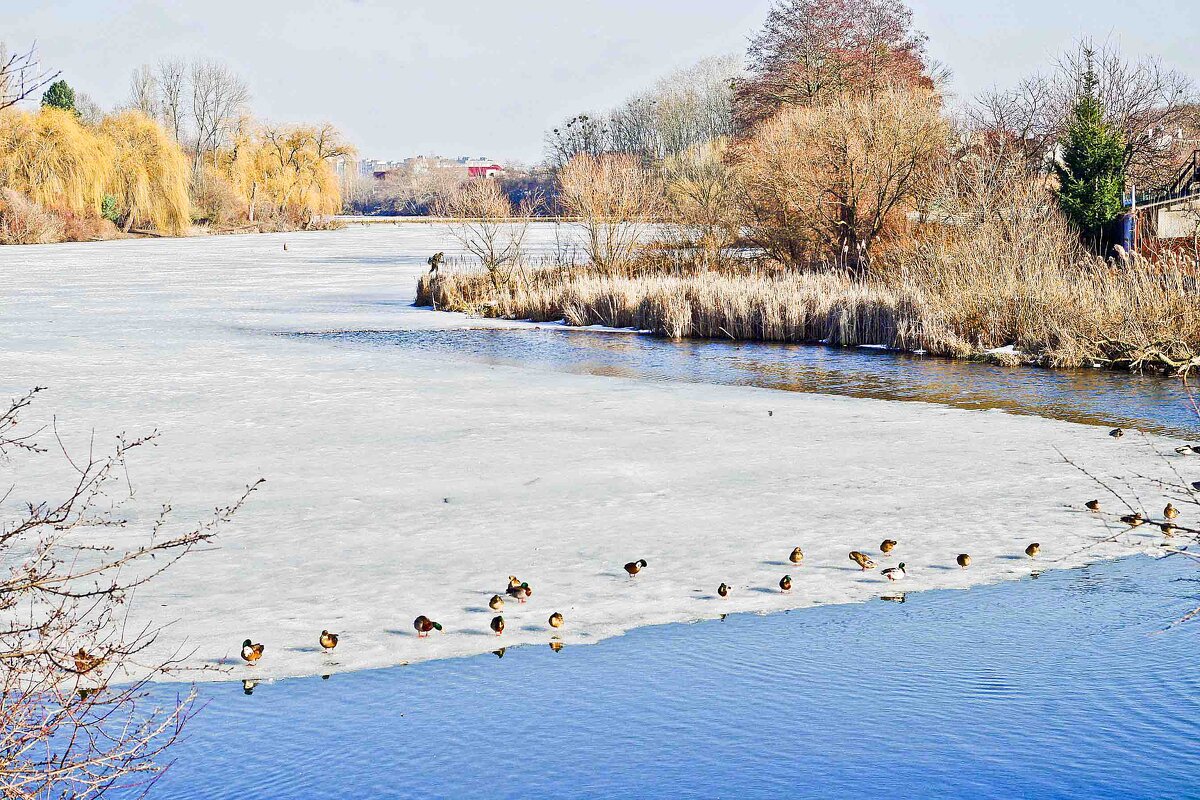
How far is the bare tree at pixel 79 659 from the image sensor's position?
3.46 m

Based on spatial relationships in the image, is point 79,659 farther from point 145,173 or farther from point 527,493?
point 145,173

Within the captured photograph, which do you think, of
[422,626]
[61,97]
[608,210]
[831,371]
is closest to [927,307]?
[831,371]

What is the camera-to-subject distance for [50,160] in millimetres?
59000

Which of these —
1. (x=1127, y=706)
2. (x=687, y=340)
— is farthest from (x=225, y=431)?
(x=687, y=340)

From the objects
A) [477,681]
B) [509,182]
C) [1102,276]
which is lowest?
[477,681]

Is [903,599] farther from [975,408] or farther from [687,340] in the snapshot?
[687,340]

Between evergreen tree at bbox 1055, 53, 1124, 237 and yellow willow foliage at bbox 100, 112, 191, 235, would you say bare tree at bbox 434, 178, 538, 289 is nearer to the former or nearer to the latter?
evergreen tree at bbox 1055, 53, 1124, 237

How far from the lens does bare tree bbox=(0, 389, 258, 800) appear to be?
3461 millimetres

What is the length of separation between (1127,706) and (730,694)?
165 cm

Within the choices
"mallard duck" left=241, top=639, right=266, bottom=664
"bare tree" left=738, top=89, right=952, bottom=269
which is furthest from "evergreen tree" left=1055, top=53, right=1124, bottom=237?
"mallard duck" left=241, top=639, right=266, bottom=664

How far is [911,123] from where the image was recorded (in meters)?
25.8

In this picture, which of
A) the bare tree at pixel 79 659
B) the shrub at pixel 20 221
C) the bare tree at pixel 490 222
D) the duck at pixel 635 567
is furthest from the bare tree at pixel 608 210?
the shrub at pixel 20 221

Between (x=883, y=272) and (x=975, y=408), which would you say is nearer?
(x=975, y=408)

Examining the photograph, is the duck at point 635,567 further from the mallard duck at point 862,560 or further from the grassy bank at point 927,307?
the grassy bank at point 927,307
